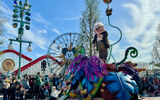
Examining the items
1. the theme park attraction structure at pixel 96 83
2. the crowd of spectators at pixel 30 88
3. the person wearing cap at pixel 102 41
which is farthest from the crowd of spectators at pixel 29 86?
the theme park attraction structure at pixel 96 83

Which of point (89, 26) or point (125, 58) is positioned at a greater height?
point (89, 26)

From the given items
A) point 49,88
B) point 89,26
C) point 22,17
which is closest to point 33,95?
point 49,88

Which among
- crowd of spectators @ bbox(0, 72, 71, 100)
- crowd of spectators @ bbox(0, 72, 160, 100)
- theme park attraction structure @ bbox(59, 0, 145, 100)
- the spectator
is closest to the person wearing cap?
theme park attraction structure @ bbox(59, 0, 145, 100)

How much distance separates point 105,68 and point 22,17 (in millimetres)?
10352

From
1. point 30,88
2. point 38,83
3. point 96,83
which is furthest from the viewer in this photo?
point 30,88

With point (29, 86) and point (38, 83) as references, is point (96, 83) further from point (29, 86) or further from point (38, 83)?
point (29, 86)

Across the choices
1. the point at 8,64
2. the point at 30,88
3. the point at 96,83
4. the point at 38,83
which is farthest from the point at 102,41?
the point at 8,64

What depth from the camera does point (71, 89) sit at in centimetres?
283

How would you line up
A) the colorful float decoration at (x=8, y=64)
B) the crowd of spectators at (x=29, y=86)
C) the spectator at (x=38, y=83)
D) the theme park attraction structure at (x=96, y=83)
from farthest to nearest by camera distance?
the colorful float decoration at (x=8, y=64) < the spectator at (x=38, y=83) < the crowd of spectators at (x=29, y=86) < the theme park attraction structure at (x=96, y=83)

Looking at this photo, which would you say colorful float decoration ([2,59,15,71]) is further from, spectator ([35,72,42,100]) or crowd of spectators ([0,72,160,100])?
spectator ([35,72,42,100])

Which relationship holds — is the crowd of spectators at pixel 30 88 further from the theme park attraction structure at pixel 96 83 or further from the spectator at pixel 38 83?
the theme park attraction structure at pixel 96 83

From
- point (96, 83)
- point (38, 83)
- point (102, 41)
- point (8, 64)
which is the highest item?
point (102, 41)

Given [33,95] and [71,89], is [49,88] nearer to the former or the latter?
[33,95]

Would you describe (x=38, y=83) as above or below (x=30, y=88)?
above
